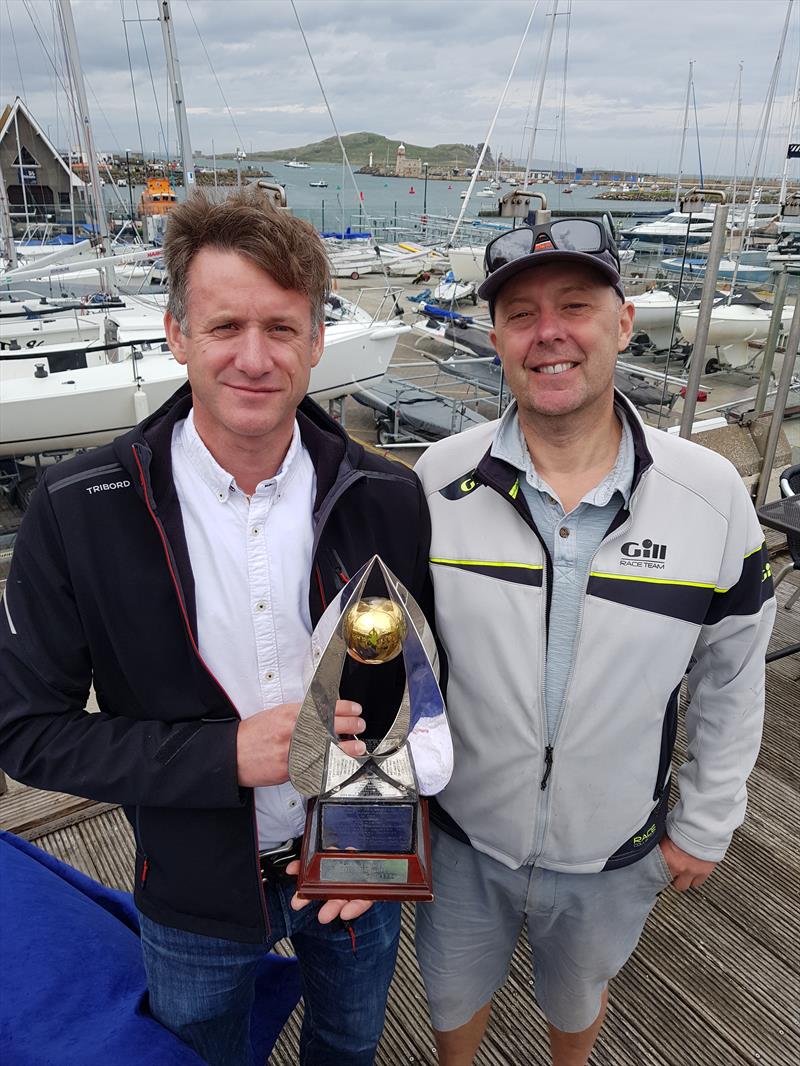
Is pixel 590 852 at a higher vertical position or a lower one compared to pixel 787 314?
lower

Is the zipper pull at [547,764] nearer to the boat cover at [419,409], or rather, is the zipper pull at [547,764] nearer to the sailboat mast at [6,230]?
the boat cover at [419,409]

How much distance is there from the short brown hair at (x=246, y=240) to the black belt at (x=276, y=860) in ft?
3.75

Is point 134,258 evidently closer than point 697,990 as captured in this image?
No

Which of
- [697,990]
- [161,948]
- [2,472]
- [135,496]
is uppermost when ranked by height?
[135,496]

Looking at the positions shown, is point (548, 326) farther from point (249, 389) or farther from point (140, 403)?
point (140, 403)

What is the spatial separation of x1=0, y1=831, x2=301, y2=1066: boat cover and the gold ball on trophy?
3.23 ft

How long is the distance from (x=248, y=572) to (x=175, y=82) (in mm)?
11596

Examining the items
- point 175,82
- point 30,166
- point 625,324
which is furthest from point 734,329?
point 30,166

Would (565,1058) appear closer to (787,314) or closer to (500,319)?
(500,319)

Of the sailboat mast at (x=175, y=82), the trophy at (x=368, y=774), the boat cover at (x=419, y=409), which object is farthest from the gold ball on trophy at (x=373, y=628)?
the sailboat mast at (x=175, y=82)

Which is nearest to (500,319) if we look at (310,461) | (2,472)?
(310,461)

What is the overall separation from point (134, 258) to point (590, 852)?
37.6 feet

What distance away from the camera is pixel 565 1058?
210 centimetres

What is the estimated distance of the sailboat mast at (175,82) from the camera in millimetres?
10414
